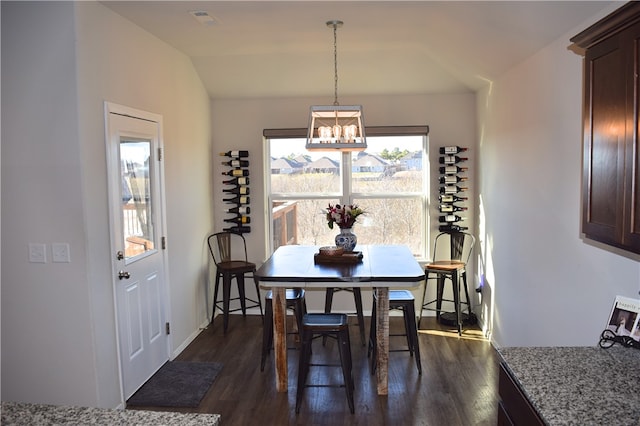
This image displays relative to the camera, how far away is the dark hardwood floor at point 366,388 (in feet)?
10.7

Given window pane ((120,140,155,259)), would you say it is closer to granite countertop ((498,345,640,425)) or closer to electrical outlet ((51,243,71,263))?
electrical outlet ((51,243,71,263))

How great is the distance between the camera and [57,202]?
298 cm

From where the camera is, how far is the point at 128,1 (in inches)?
123

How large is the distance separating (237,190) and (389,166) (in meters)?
1.71

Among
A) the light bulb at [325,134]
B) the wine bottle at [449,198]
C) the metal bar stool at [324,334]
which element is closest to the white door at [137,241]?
the metal bar stool at [324,334]

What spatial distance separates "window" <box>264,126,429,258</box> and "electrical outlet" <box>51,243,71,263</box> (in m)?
2.83

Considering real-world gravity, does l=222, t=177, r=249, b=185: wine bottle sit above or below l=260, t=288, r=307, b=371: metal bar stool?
above

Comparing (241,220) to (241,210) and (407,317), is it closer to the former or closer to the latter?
(241,210)


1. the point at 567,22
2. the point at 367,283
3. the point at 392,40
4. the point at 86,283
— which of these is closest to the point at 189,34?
the point at 392,40

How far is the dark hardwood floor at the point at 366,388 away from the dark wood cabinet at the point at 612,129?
6.12ft

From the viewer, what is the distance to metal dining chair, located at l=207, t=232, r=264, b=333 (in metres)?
5.05

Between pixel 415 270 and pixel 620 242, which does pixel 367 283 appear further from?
pixel 620 242

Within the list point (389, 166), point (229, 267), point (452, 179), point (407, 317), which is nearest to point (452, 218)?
point (452, 179)

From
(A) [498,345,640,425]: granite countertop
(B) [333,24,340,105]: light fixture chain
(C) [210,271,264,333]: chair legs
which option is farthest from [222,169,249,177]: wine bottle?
(A) [498,345,640,425]: granite countertop
